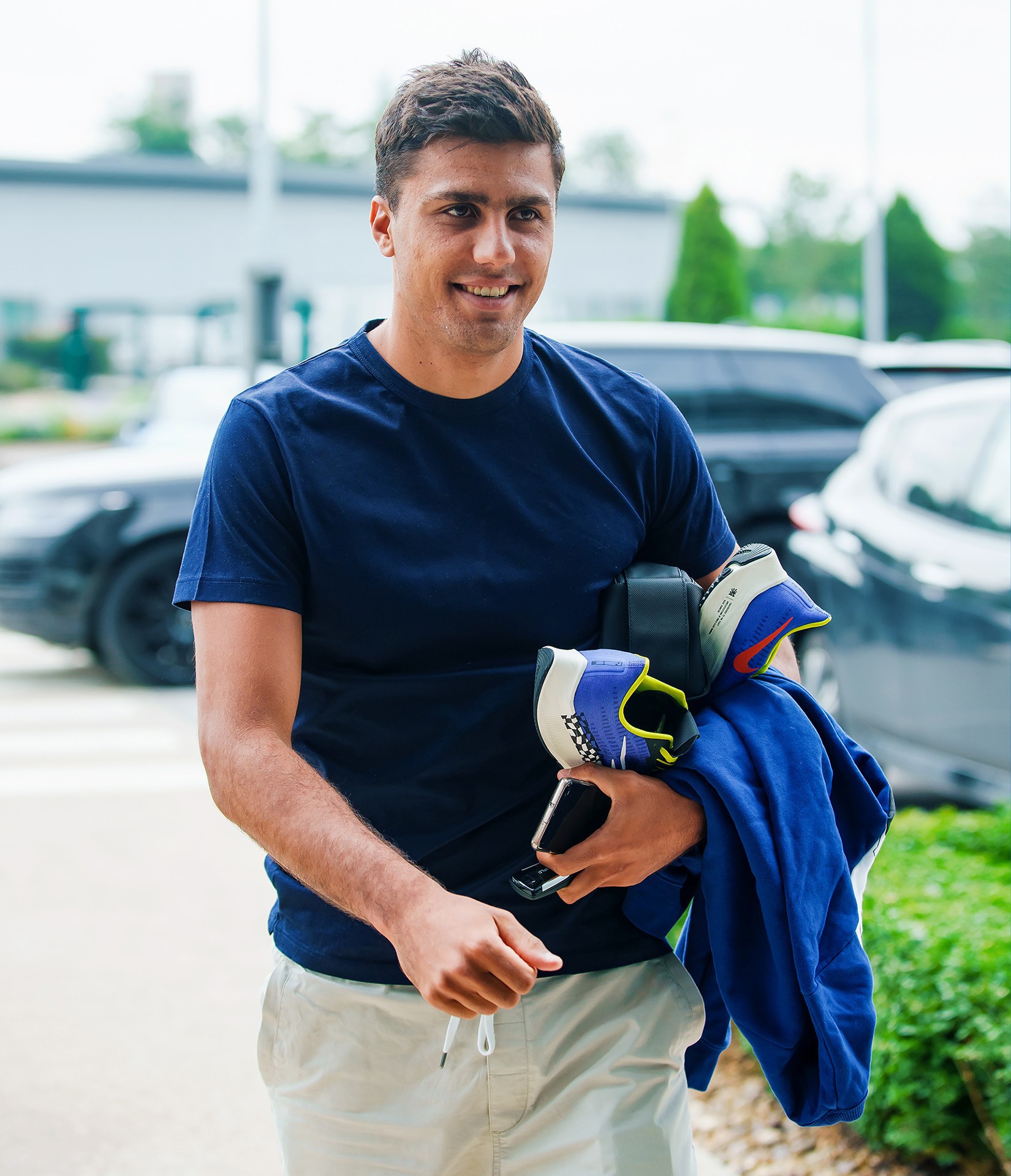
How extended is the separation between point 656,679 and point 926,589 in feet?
11.9

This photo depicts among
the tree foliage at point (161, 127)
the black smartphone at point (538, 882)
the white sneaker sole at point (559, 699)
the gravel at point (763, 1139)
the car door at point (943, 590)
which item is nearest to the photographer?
the white sneaker sole at point (559, 699)

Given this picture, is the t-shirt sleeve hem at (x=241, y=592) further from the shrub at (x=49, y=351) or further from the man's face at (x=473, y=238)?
the shrub at (x=49, y=351)

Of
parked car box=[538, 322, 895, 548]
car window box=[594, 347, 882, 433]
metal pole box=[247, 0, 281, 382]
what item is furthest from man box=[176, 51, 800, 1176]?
car window box=[594, 347, 882, 433]

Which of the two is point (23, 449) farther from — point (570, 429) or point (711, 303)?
point (570, 429)

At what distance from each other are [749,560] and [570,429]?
315 mm

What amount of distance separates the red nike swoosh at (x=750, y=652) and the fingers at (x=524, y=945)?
0.53 m

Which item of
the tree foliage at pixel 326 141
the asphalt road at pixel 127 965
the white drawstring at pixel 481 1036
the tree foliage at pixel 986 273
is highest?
the tree foliage at pixel 326 141

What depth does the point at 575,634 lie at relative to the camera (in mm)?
1846

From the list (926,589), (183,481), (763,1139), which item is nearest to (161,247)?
(183,481)

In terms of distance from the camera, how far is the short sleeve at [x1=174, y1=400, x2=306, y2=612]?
1.70 m

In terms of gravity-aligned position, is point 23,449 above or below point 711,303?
below

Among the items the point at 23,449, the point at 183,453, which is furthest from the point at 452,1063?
the point at 23,449

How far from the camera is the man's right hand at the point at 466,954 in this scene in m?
1.41

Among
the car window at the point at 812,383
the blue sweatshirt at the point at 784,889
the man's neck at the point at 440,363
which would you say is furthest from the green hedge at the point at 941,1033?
the car window at the point at 812,383
